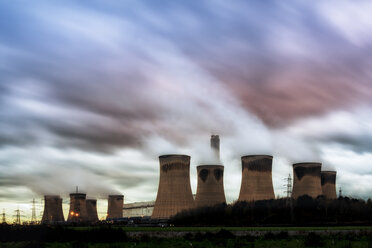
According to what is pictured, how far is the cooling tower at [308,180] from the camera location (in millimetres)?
45438

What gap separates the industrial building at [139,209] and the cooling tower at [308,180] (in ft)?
146

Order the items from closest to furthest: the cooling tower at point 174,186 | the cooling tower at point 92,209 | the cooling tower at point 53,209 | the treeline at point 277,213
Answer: the treeline at point 277,213, the cooling tower at point 174,186, the cooling tower at point 53,209, the cooling tower at point 92,209

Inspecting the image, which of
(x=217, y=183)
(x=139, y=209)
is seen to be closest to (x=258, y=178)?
(x=217, y=183)

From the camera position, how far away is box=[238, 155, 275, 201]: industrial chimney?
42719 millimetres

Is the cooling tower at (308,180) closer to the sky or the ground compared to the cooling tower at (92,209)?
closer to the sky

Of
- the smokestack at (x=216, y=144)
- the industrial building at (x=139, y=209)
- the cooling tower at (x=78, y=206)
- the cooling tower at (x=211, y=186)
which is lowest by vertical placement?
the industrial building at (x=139, y=209)

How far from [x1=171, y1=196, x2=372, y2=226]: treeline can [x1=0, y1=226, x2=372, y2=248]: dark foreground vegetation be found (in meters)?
15.2

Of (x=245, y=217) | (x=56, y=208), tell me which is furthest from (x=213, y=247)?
(x=56, y=208)

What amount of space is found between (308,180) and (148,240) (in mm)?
28957

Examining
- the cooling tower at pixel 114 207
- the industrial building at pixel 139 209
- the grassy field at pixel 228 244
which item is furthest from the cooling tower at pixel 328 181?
the industrial building at pixel 139 209

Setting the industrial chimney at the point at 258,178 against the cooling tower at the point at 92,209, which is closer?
the industrial chimney at the point at 258,178

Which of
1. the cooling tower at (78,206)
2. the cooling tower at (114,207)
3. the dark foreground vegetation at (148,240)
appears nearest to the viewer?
the dark foreground vegetation at (148,240)

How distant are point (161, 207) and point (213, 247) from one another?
1019 inches

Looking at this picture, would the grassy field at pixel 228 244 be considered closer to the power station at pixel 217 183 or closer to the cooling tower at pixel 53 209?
the power station at pixel 217 183
